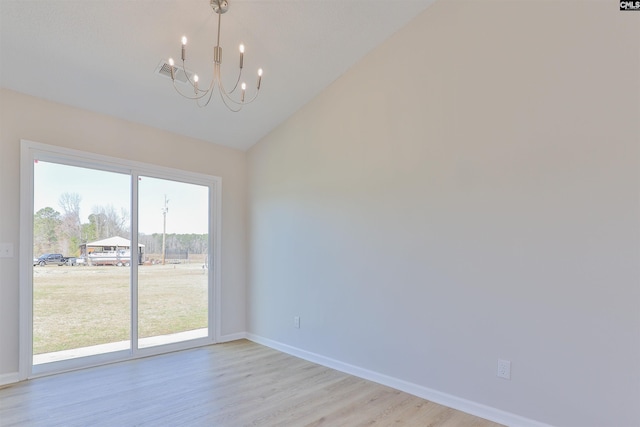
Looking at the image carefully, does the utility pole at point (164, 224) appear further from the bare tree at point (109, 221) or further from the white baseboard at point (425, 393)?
the white baseboard at point (425, 393)

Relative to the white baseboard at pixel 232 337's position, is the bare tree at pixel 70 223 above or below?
above

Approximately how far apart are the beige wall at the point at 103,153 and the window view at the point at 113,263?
20 cm

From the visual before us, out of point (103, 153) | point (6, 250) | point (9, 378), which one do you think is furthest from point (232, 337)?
point (103, 153)

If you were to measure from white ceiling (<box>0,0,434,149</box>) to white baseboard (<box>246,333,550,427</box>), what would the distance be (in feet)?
9.50

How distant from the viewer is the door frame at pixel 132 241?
3.01 metres

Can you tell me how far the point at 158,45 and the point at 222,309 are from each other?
308cm

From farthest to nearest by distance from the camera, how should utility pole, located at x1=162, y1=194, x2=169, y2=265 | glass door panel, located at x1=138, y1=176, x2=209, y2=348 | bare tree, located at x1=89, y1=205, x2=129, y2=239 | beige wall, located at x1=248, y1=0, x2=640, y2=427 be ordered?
utility pole, located at x1=162, y1=194, x2=169, y2=265 < glass door panel, located at x1=138, y1=176, x2=209, y2=348 < bare tree, located at x1=89, y1=205, x2=129, y2=239 < beige wall, located at x1=248, y1=0, x2=640, y2=427

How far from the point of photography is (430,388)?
→ 280cm

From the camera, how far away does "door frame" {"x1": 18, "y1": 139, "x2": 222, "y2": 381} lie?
9.86 feet

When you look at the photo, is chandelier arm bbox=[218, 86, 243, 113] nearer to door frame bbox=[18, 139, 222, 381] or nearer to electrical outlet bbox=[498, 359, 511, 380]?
door frame bbox=[18, 139, 222, 381]

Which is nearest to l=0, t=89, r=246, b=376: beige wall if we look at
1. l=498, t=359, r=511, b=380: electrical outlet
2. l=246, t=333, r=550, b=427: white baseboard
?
l=246, t=333, r=550, b=427: white baseboard

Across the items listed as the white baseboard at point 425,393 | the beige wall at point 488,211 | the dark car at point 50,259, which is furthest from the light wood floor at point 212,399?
the dark car at point 50,259

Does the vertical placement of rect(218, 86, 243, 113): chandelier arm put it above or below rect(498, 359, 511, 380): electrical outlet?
above

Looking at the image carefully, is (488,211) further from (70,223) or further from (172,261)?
(70,223)
